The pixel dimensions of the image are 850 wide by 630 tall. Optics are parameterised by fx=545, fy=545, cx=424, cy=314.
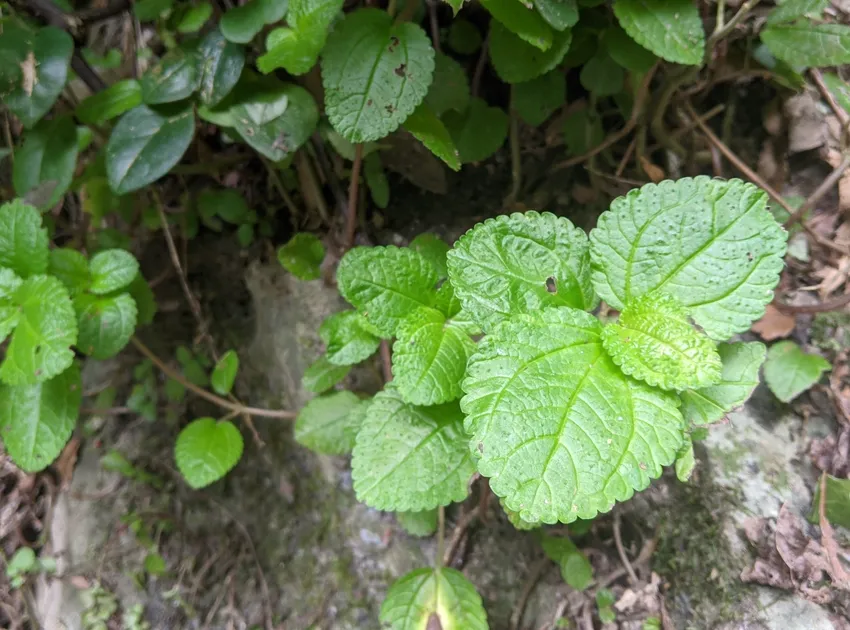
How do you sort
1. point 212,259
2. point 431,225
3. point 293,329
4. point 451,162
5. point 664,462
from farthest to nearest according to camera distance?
point 212,259
point 293,329
point 431,225
point 451,162
point 664,462

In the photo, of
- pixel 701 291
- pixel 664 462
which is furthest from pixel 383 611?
pixel 701 291

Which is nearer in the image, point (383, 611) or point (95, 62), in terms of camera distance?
point (383, 611)

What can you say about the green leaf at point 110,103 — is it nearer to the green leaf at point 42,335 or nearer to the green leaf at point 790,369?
the green leaf at point 42,335

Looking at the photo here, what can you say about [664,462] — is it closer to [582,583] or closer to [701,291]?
[701,291]

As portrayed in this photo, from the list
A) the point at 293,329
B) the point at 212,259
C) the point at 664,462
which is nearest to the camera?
the point at 664,462

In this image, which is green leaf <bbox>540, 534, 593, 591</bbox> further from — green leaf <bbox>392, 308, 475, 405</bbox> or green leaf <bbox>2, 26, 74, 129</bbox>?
green leaf <bbox>2, 26, 74, 129</bbox>

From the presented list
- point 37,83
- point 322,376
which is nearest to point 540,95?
point 322,376
